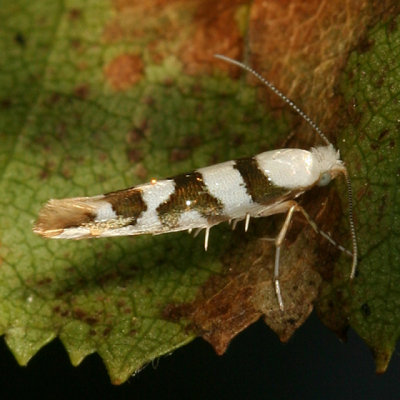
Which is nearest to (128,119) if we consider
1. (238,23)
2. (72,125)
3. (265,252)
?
(72,125)

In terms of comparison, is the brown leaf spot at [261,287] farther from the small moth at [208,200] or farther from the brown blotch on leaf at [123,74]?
the brown blotch on leaf at [123,74]

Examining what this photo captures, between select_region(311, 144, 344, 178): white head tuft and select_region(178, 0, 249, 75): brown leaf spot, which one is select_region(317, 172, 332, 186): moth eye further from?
select_region(178, 0, 249, 75): brown leaf spot

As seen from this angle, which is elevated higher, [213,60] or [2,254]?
[213,60]

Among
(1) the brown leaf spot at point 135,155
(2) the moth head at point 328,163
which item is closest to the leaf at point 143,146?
(1) the brown leaf spot at point 135,155

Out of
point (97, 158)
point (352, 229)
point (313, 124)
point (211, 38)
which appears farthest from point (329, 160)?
point (97, 158)

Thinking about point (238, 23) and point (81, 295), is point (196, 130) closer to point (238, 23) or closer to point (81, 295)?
point (238, 23)

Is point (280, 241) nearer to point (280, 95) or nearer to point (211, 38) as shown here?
point (280, 95)

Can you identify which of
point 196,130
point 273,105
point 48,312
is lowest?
point 48,312
